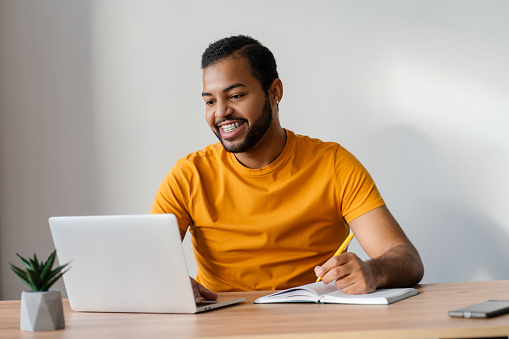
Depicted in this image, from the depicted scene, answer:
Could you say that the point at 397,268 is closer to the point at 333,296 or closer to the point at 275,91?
the point at 333,296

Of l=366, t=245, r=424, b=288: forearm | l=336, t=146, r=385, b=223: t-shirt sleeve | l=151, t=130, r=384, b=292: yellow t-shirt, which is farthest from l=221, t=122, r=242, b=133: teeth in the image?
l=366, t=245, r=424, b=288: forearm

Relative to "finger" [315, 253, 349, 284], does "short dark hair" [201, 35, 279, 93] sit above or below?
above

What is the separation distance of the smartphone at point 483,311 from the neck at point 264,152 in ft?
3.15

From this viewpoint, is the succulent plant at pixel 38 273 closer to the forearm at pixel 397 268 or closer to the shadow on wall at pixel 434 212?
the forearm at pixel 397 268

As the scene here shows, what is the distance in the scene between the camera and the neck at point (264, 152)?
192cm

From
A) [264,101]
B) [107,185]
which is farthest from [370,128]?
[107,185]

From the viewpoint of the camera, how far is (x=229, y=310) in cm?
125

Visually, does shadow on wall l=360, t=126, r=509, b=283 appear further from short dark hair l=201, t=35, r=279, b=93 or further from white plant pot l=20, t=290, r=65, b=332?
white plant pot l=20, t=290, r=65, b=332

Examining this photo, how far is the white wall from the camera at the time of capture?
8.09ft

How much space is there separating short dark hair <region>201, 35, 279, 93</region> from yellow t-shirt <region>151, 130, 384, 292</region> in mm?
283

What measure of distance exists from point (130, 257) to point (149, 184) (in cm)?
142

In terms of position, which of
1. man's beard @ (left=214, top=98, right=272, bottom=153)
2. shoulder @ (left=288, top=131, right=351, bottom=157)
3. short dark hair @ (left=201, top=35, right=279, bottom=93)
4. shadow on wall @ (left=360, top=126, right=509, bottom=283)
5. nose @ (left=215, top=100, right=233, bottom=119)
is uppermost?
short dark hair @ (left=201, top=35, right=279, bottom=93)

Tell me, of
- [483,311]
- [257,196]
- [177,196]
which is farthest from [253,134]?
[483,311]

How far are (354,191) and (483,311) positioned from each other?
81cm
